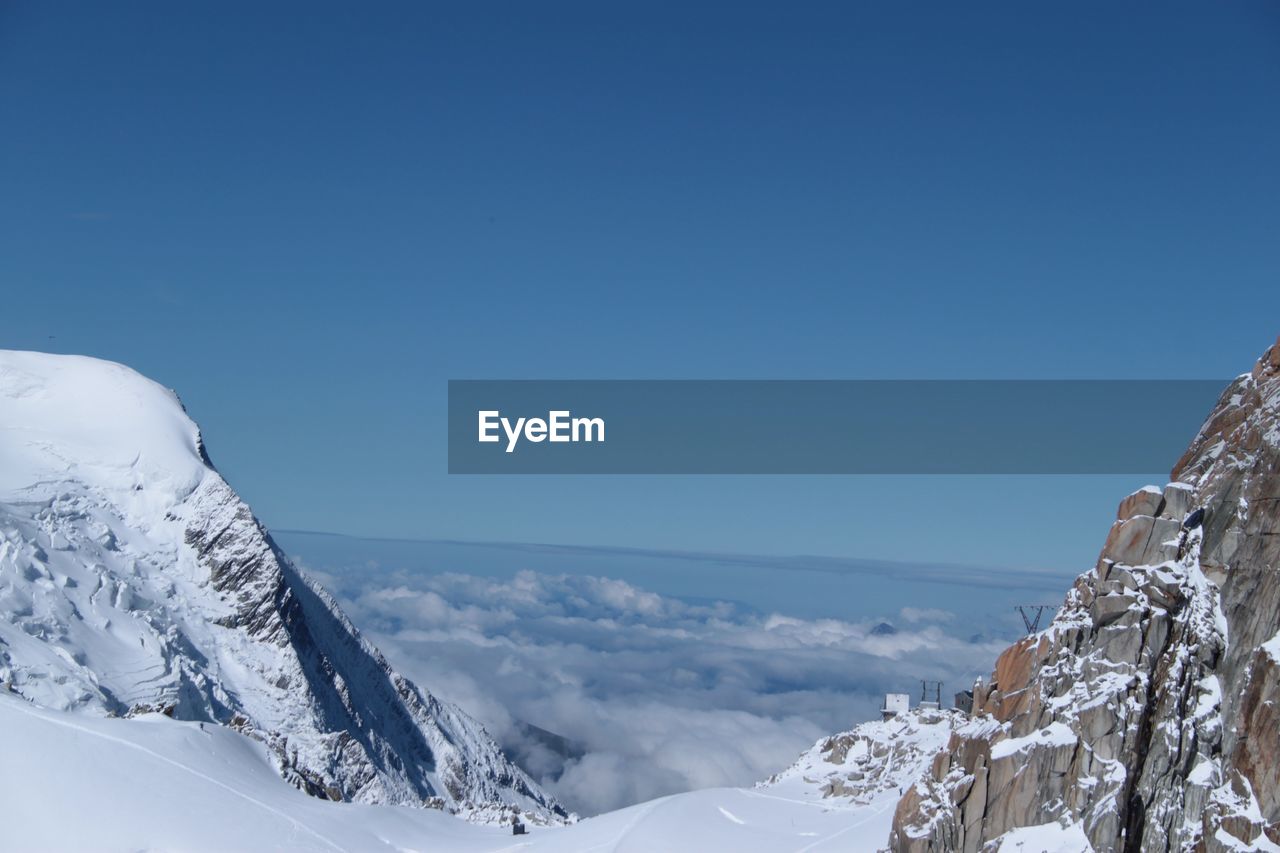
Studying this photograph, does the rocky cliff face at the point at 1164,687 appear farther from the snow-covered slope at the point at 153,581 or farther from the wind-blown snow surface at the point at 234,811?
the snow-covered slope at the point at 153,581

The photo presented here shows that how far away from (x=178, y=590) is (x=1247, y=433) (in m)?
154

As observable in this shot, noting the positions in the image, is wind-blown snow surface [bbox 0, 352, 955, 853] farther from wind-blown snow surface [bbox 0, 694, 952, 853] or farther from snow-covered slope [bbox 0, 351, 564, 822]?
snow-covered slope [bbox 0, 351, 564, 822]

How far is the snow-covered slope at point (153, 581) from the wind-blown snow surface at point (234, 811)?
4047 cm

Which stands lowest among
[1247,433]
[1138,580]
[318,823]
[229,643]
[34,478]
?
[229,643]

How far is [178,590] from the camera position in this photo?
168875 millimetres

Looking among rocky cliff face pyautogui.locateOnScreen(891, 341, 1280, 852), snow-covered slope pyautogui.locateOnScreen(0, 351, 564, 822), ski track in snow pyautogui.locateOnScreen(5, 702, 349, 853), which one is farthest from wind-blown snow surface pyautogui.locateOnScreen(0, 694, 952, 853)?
snow-covered slope pyautogui.locateOnScreen(0, 351, 564, 822)

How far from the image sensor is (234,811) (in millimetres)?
75375

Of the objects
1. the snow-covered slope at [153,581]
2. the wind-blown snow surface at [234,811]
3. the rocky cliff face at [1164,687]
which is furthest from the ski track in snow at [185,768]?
the snow-covered slope at [153,581]

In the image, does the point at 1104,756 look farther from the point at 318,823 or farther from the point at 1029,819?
the point at 318,823

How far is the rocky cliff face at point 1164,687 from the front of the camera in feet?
126

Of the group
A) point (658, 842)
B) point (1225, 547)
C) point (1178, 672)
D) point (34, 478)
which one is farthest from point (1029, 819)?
point (34, 478)

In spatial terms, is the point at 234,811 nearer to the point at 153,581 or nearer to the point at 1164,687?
the point at 1164,687

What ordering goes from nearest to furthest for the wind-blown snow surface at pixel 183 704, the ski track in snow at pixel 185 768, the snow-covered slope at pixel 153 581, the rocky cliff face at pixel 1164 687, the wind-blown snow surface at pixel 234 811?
the rocky cliff face at pixel 1164 687 → the wind-blown snow surface at pixel 234 811 → the wind-blown snow surface at pixel 183 704 → the ski track in snow at pixel 185 768 → the snow-covered slope at pixel 153 581

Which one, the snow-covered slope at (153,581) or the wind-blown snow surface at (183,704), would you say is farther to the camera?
the snow-covered slope at (153,581)
